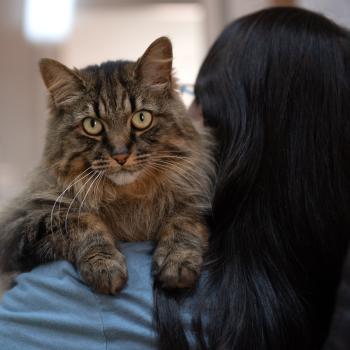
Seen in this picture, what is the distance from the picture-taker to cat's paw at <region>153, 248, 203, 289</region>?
1.03 metres

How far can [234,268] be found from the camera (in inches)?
42.9

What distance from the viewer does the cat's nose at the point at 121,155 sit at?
46.1 inches

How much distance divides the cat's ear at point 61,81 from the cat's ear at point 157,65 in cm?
17

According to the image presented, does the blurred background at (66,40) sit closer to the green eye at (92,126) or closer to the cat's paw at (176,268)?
the green eye at (92,126)

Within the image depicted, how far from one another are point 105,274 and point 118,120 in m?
0.40

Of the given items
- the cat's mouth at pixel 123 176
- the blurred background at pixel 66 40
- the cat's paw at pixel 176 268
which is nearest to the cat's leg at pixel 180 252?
the cat's paw at pixel 176 268

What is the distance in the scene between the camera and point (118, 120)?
1200 millimetres

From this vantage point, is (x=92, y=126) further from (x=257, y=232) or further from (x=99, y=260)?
(x=257, y=232)

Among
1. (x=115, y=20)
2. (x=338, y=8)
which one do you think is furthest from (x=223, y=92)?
(x=115, y=20)

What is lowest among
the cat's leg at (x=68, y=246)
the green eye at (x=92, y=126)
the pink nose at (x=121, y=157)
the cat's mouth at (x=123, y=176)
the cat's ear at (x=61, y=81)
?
the cat's leg at (x=68, y=246)

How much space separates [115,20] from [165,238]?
2.15 m

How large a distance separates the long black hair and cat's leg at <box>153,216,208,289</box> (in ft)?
0.12

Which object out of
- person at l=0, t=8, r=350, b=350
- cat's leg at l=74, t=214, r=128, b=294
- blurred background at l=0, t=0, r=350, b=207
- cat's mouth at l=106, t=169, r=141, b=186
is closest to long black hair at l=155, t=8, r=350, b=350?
person at l=0, t=8, r=350, b=350

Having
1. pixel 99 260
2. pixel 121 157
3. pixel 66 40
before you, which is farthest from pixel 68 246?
pixel 66 40
